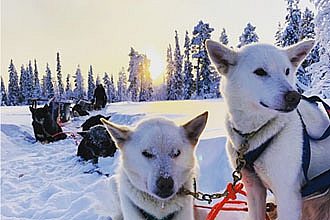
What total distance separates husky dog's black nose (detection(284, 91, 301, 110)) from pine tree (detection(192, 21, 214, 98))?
39176 millimetres

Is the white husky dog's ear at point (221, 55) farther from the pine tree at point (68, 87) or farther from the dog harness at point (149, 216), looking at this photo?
the pine tree at point (68, 87)

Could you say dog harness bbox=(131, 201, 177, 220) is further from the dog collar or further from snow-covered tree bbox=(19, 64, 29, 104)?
snow-covered tree bbox=(19, 64, 29, 104)

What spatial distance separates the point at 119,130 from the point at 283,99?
3.69ft

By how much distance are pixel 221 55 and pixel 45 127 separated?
425 inches

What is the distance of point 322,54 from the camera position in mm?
13914

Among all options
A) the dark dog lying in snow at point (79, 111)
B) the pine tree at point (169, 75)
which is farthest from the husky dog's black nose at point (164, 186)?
the pine tree at point (169, 75)

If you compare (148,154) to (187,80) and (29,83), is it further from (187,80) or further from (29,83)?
(29,83)

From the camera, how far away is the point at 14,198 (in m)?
5.64

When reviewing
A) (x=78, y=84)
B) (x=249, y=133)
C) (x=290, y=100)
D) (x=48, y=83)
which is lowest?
(x=249, y=133)

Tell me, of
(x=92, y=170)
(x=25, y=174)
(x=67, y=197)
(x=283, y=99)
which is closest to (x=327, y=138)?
(x=283, y=99)

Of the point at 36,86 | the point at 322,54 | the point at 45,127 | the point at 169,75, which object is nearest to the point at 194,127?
the point at 45,127

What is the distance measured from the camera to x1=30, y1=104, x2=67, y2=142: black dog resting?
483 inches

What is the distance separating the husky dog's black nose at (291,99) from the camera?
7.50 feet

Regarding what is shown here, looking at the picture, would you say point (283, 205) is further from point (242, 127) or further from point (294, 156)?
point (242, 127)
